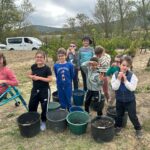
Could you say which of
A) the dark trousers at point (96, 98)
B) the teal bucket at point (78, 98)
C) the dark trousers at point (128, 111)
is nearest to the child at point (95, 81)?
the dark trousers at point (96, 98)

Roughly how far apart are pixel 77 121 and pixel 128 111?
38.6 inches

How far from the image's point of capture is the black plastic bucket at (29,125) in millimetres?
4086

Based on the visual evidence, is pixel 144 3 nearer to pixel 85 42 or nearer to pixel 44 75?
pixel 85 42

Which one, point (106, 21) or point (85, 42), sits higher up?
point (106, 21)

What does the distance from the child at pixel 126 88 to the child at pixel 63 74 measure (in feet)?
3.25

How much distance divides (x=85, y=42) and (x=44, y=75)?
166 cm

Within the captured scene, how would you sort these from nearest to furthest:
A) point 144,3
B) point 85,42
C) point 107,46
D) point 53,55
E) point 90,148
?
point 90,148
point 85,42
point 107,46
point 53,55
point 144,3

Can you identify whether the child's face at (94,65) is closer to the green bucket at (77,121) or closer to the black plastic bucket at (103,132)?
the green bucket at (77,121)

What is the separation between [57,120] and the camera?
167 inches

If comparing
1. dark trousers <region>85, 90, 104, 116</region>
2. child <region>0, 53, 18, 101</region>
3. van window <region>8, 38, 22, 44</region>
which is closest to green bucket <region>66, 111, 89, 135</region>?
dark trousers <region>85, 90, 104, 116</region>

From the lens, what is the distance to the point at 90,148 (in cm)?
376

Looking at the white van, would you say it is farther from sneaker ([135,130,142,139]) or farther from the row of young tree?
sneaker ([135,130,142,139])

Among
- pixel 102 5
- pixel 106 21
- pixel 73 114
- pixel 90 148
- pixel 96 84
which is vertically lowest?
pixel 90 148

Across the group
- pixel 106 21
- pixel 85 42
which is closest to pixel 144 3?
pixel 106 21
